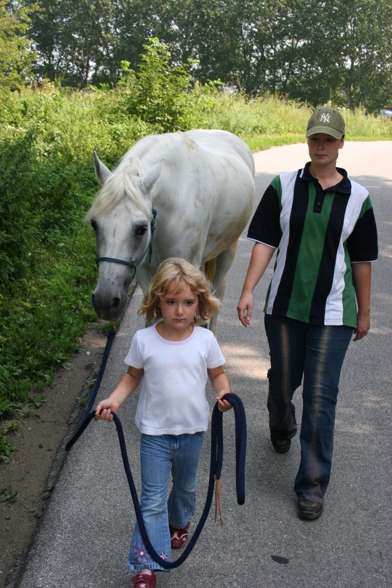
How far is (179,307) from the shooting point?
233cm

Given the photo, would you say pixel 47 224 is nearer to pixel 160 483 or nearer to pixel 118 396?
pixel 118 396

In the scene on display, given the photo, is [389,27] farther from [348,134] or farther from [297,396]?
[297,396]

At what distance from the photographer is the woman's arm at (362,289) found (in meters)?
3.02

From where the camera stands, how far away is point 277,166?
1332 centimetres

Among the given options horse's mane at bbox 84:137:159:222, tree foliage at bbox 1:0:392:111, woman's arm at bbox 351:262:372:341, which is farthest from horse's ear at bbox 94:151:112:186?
tree foliage at bbox 1:0:392:111

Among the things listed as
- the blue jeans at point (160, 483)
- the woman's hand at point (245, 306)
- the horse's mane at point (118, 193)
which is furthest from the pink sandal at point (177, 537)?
the horse's mane at point (118, 193)

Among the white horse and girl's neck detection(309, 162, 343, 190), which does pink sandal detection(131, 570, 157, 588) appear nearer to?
the white horse

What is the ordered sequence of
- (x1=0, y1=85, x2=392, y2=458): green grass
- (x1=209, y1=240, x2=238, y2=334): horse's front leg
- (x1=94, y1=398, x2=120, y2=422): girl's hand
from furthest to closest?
(x1=209, y1=240, x2=238, y2=334): horse's front leg
(x1=0, y1=85, x2=392, y2=458): green grass
(x1=94, y1=398, x2=120, y2=422): girl's hand

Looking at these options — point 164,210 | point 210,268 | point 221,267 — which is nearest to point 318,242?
point 164,210

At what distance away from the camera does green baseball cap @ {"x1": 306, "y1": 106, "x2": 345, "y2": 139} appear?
110 inches

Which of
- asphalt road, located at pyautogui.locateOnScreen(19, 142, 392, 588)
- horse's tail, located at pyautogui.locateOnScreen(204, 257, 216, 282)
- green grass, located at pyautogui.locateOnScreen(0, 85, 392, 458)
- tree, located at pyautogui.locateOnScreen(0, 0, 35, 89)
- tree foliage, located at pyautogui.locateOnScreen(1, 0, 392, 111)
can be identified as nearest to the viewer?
asphalt road, located at pyautogui.locateOnScreen(19, 142, 392, 588)

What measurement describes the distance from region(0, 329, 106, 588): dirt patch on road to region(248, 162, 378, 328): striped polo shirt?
165 cm

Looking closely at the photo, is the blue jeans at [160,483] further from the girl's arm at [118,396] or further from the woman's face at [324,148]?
the woman's face at [324,148]

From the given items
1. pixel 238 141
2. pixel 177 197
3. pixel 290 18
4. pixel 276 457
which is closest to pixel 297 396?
pixel 276 457
